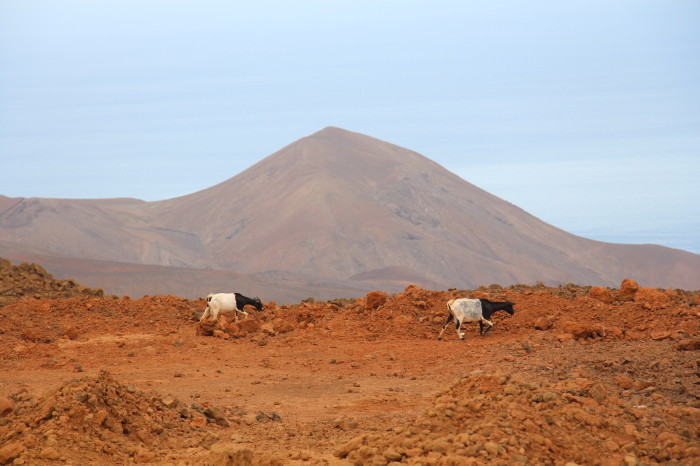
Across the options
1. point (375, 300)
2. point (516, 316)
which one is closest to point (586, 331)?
point (516, 316)

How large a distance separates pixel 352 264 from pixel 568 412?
112272 millimetres

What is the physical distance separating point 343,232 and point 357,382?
11246cm

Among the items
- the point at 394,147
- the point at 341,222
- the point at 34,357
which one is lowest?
the point at 34,357

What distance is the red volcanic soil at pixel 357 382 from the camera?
8.63 m

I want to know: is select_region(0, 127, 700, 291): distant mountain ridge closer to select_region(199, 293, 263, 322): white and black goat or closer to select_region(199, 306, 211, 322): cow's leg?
select_region(199, 306, 211, 322): cow's leg

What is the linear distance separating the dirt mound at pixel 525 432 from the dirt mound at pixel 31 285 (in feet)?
55.6

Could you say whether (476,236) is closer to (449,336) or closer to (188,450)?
(449,336)

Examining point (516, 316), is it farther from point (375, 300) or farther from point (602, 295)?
point (375, 300)

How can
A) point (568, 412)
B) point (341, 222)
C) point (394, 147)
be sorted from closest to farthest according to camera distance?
point (568, 412) → point (341, 222) → point (394, 147)

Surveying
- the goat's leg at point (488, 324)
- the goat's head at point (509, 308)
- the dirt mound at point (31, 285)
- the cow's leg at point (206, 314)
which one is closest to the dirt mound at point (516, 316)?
the goat's leg at point (488, 324)

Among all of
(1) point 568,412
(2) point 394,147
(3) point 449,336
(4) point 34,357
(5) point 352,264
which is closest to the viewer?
(1) point 568,412

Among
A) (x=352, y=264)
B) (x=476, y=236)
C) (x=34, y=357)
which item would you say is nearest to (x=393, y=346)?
(x=34, y=357)

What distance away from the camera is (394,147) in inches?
6673

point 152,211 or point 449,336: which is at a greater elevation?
point 152,211
